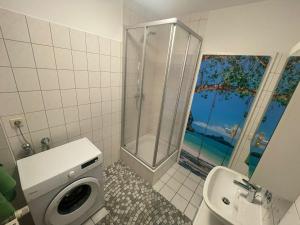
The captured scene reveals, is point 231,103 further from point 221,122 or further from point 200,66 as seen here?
point 200,66

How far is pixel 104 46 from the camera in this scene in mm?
1491

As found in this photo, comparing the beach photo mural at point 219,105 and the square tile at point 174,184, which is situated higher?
the beach photo mural at point 219,105

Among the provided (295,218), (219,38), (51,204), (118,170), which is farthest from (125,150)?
(219,38)

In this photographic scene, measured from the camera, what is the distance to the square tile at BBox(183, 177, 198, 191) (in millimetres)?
1876

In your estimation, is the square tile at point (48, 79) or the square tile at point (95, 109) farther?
the square tile at point (95, 109)

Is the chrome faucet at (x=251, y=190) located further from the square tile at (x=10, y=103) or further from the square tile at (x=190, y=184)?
the square tile at (x=10, y=103)

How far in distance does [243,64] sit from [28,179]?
223 centimetres

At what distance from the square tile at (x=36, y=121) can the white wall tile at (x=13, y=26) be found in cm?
61

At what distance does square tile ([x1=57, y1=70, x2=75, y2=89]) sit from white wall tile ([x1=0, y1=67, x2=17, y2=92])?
1.06 ft

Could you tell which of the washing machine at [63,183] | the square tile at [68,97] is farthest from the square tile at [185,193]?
the square tile at [68,97]

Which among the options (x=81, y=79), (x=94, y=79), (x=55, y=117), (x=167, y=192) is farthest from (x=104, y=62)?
(x=167, y=192)

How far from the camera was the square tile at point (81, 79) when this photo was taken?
137cm

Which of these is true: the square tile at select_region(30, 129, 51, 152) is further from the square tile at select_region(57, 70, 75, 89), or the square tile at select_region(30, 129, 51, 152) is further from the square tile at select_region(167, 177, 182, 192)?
the square tile at select_region(167, 177, 182, 192)

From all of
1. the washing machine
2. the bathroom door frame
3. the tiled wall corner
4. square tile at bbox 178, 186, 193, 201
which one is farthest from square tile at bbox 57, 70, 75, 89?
square tile at bbox 178, 186, 193, 201
